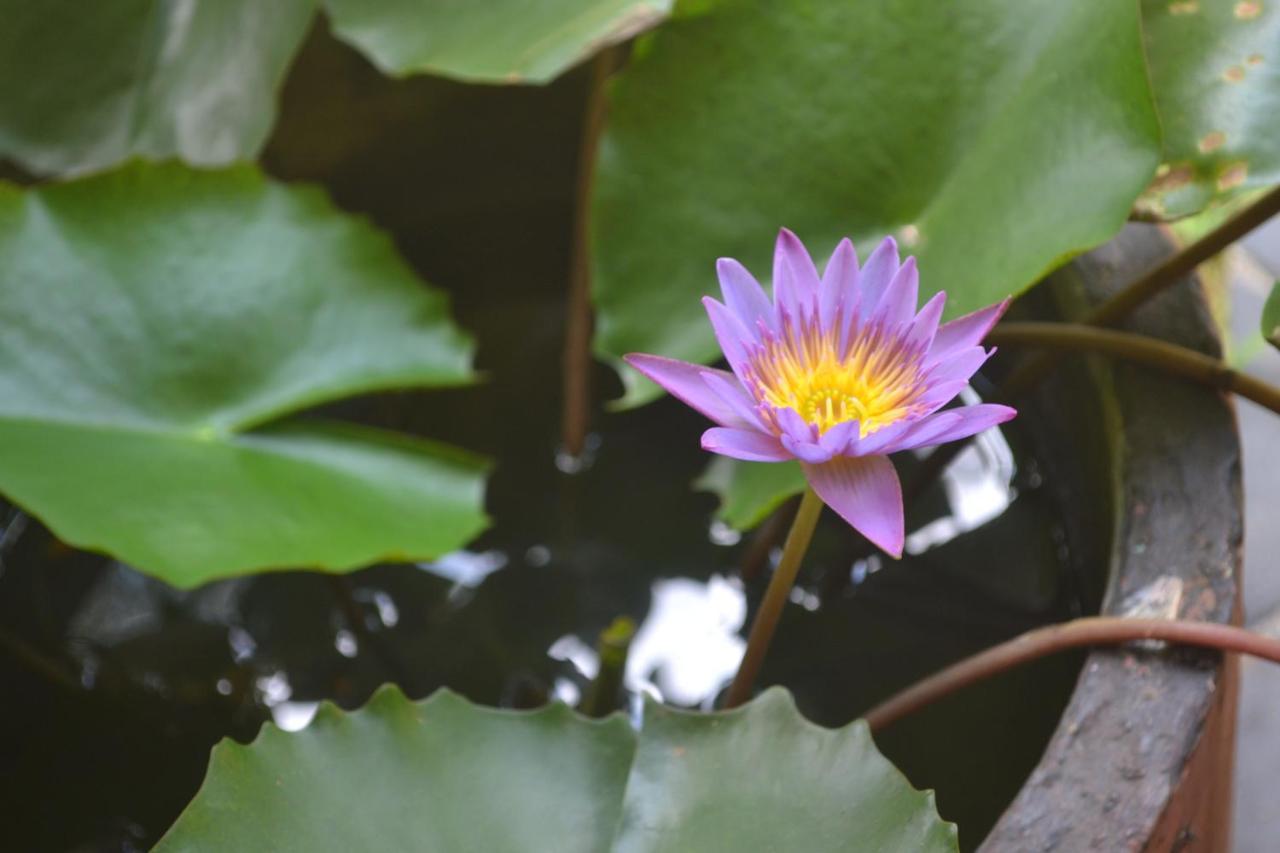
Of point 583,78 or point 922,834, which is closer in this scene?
point 922,834

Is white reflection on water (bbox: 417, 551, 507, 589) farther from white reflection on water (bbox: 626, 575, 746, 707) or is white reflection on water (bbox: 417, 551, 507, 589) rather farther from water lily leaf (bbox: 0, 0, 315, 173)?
water lily leaf (bbox: 0, 0, 315, 173)

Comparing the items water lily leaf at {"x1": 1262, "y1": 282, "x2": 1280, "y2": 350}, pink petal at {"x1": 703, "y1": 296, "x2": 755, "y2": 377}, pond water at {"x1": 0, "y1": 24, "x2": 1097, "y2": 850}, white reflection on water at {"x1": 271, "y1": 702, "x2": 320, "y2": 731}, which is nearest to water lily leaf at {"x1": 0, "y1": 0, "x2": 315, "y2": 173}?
pond water at {"x1": 0, "y1": 24, "x2": 1097, "y2": 850}

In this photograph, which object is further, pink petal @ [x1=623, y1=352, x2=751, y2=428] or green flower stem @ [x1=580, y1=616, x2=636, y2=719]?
green flower stem @ [x1=580, y1=616, x2=636, y2=719]

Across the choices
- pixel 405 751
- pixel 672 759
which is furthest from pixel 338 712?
pixel 672 759

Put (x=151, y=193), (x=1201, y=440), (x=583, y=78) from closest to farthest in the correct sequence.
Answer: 1. (x=1201, y=440)
2. (x=151, y=193)
3. (x=583, y=78)

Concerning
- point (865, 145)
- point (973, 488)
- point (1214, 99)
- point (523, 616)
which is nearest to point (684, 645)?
point (523, 616)

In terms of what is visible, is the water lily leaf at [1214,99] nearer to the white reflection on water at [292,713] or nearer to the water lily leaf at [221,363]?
the water lily leaf at [221,363]

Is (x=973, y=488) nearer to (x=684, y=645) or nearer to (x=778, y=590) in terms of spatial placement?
(x=684, y=645)

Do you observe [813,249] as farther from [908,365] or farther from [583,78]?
[583,78]
